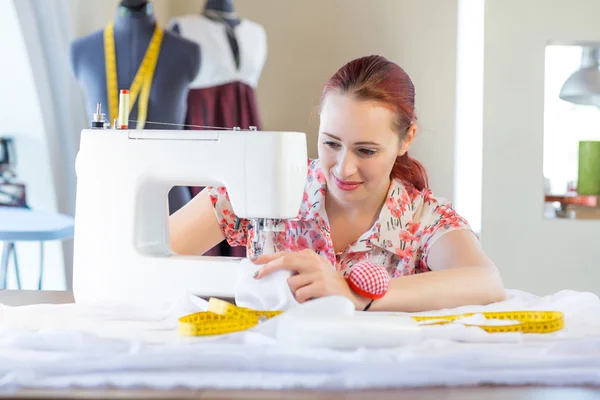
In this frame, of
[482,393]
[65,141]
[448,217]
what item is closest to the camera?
[482,393]

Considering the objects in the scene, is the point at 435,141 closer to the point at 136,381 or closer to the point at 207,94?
the point at 207,94

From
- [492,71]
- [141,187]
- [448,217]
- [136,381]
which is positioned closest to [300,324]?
[136,381]

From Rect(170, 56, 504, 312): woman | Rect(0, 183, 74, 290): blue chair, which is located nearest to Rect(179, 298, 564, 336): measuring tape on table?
Rect(170, 56, 504, 312): woman

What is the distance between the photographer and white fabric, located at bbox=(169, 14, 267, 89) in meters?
3.30

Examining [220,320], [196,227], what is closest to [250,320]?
[220,320]

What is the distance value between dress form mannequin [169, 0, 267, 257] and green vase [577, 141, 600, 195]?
1513 millimetres

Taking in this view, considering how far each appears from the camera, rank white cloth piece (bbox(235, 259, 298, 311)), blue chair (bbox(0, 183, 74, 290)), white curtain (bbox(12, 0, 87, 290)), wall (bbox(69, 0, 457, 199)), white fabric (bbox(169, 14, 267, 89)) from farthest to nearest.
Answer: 1. wall (bbox(69, 0, 457, 199))
2. white curtain (bbox(12, 0, 87, 290))
3. white fabric (bbox(169, 14, 267, 89))
4. blue chair (bbox(0, 183, 74, 290))
5. white cloth piece (bbox(235, 259, 298, 311))

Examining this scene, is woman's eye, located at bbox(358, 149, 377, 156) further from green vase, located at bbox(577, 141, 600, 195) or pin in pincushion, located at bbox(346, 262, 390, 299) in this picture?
green vase, located at bbox(577, 141, 600, 195)

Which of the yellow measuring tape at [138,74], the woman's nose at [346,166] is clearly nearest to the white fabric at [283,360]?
the woman's nose at [346,166]

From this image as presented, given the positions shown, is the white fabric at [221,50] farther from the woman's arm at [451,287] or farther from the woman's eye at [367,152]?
the woman's arm at [451,287]

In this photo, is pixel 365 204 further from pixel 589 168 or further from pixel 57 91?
pixel 57 91

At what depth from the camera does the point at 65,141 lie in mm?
3578

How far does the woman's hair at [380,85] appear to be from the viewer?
5.99 ft

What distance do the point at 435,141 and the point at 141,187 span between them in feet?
8.63
